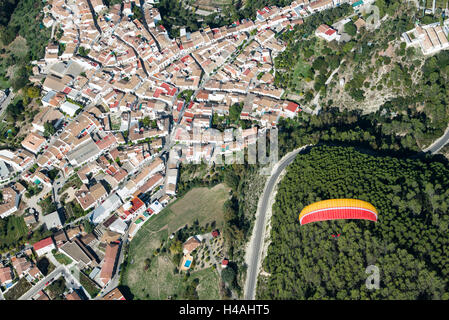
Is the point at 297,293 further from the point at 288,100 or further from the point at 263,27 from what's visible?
the point at 263,27

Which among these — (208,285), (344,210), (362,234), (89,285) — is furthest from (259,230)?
(89,285)

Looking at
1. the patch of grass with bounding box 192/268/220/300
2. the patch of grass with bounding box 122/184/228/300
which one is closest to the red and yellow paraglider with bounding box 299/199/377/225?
the patch of grass with bounding box 192/268/220/300

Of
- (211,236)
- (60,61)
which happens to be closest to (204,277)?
(211,236)

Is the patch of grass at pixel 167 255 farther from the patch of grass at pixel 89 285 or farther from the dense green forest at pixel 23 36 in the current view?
the dense green forest at pixel 23 36

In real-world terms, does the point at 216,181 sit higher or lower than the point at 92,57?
lower

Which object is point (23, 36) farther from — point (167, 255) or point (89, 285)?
point (167, 255)
